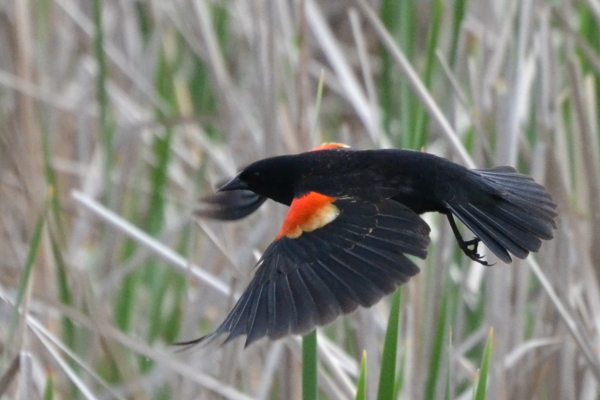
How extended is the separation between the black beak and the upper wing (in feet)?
0.90

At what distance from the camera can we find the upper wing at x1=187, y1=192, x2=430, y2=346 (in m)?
1.22

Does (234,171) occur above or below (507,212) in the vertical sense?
above

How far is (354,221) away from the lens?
143 centimetres

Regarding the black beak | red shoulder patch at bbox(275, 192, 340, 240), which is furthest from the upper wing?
the black beak

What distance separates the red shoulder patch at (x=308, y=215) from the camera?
1.43 meters

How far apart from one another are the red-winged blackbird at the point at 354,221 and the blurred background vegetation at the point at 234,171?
0.32 feet

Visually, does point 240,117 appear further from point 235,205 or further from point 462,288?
point 462,288

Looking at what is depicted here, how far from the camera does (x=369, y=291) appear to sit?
1.25 m

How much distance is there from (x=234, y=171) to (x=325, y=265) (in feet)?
3.61

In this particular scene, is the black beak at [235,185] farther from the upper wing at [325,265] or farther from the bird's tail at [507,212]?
the bird's tail at [507,212]

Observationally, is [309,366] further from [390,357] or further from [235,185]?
[235,185]

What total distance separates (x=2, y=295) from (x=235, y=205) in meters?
0.50

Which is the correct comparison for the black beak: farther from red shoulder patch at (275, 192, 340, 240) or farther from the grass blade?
the grass blade

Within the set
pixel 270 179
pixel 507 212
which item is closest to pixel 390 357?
pixel 507 212
